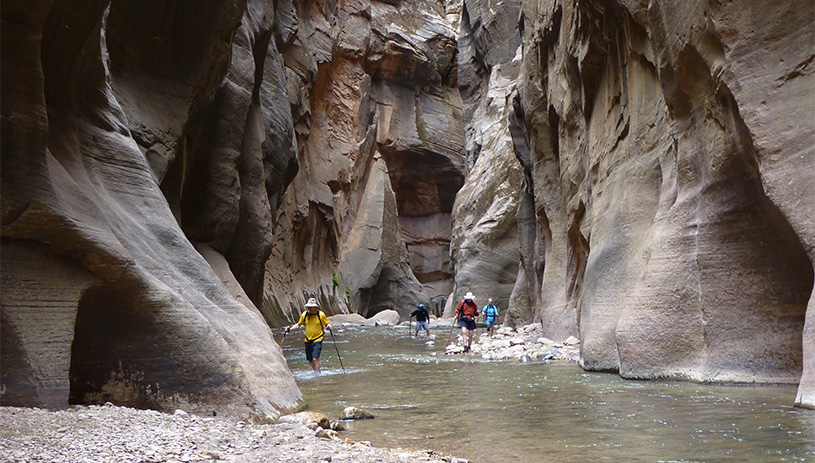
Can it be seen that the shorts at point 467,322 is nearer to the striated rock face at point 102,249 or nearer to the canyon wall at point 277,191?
the canyon wall at point 277,191

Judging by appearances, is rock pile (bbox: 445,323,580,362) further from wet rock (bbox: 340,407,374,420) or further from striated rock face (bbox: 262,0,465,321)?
striated rock face (bbox: 262,0,465,321)

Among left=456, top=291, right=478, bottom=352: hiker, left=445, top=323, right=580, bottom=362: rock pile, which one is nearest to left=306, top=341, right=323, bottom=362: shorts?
left=445, top=323, right=580, bottom=362: rock pile

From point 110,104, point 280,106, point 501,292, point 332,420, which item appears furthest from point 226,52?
point 501,292

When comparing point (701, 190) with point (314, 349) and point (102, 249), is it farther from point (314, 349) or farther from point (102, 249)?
point (102, 249)

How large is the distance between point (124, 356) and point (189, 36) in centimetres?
819

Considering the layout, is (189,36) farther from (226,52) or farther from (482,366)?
(482,366)

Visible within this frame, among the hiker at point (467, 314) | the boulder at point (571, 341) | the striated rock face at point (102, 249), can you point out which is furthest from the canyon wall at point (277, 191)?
the hiker at point (467, 314)

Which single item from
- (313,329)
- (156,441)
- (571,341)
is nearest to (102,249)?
(156,441)

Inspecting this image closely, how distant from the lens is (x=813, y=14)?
7461 mm

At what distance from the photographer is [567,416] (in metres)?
7.06

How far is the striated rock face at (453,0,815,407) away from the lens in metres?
7.63

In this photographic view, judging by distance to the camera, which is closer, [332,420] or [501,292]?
[332,420]

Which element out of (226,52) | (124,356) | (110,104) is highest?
(226,52)

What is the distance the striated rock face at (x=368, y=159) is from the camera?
A: 33.0 m
